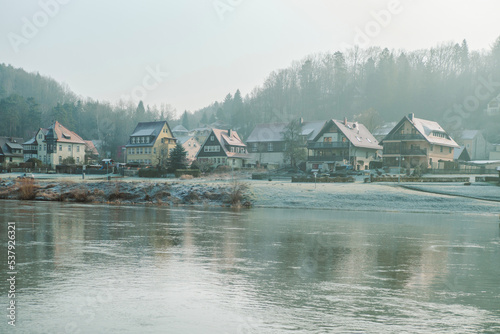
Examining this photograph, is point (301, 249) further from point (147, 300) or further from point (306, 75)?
point (306, 75)

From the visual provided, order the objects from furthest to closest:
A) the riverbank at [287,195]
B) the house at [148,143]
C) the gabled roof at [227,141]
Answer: the house at [148,143] < the gabled roof at [227,141] < the riverbank at [287,195]

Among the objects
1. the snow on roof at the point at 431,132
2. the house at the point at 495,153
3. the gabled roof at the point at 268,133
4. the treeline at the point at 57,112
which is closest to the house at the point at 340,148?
the snow on roof at the point at 431,132

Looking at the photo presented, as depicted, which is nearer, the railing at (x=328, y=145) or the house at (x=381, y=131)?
the railing at (x=328, y=145)

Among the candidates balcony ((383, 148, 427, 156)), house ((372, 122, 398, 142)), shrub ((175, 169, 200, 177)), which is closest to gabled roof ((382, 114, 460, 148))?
balcony ((383, 148, 427, 156))

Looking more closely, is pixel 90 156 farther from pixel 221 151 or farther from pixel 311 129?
pixel 311 129

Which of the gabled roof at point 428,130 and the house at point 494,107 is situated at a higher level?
the house at point 494,107

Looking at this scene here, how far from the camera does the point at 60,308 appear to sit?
336 inches

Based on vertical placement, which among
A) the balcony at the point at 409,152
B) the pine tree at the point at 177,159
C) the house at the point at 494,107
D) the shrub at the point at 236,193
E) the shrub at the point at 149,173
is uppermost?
the house at the point at 494,107

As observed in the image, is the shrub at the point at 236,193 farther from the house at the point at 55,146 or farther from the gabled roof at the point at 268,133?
the house at the point at 55,146

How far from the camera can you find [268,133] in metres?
97.1

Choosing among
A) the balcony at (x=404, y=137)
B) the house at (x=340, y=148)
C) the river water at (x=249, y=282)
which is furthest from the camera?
the house at (x=340, y=148)

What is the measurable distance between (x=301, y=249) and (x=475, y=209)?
27.0 metres

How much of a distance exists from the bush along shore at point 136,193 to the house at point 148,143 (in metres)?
46.6

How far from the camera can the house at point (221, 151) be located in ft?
293
